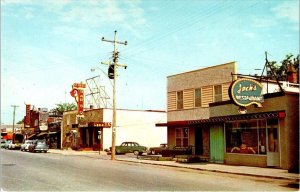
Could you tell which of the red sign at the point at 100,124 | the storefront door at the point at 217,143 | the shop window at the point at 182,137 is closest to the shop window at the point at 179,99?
the shop window at the point at 182,137

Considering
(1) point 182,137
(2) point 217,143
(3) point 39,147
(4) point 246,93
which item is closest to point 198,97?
(1) point 182,137

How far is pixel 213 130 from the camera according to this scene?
2470cm

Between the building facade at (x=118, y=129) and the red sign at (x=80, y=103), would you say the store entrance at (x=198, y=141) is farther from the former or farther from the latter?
the red sign at (x=80, y=103)

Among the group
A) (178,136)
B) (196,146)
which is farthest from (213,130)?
(178,136)

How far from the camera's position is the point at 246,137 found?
72.7ft

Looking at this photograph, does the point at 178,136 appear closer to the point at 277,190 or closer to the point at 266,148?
the point at 266,148

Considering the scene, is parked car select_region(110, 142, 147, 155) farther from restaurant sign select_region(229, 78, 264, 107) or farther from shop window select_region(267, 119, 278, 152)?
restaurant sign select_region(229, 78, 264, 107)

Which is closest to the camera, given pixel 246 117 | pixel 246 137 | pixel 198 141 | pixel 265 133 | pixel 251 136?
pixel 265 133

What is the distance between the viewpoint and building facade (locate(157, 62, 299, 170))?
65.0ft

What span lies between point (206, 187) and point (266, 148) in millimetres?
8967

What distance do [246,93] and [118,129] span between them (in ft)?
93.0

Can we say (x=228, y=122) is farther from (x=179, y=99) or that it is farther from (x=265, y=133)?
(x=179, y=99)

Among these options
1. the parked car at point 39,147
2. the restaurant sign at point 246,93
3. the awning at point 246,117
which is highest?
the restaurant sign at point 246,93

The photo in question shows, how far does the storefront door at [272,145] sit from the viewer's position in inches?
794
